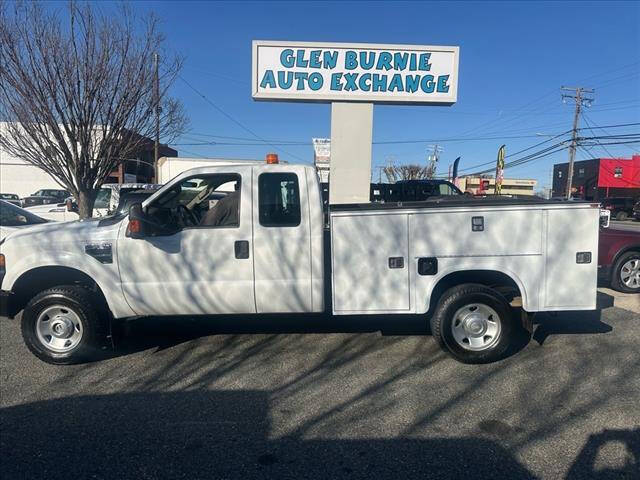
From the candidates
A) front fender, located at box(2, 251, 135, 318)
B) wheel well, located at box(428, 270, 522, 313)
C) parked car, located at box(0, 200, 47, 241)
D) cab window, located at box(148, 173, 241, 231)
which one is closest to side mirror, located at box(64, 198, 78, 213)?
parked car, located at box(0, 200, 47, 241)

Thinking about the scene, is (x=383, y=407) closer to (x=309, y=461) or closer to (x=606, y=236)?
(x=309, y=461)

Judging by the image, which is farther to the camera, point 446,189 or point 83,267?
point 446,189

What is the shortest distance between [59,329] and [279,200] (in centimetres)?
261

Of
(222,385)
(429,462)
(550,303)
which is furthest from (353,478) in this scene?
(550,303)

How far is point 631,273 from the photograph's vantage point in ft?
26.6

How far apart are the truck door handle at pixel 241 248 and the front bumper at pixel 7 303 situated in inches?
95.0

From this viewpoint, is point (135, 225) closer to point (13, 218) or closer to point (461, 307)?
point (461, 307)

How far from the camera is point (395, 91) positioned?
31.8 feet

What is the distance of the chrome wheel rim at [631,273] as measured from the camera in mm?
8102

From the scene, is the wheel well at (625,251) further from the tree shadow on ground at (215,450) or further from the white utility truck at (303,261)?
the tree shadow on ground at (215,450)

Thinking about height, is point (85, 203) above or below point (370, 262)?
above

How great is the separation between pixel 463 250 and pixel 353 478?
8.41 ft

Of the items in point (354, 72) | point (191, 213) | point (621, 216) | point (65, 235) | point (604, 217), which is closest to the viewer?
point (65, 235)

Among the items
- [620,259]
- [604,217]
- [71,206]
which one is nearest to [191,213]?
[604,217]
